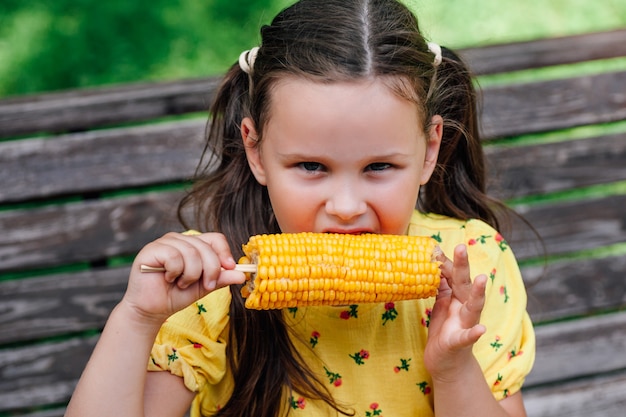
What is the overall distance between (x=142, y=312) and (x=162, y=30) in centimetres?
299

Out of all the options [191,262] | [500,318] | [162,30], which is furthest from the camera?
[162,30]

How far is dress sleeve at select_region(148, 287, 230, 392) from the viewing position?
2.15m

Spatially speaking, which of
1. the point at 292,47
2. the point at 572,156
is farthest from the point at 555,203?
the point at 292,47

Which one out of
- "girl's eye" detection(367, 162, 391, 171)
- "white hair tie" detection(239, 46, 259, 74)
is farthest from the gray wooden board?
"girl's eye" detection(367, 162, 391, 171)

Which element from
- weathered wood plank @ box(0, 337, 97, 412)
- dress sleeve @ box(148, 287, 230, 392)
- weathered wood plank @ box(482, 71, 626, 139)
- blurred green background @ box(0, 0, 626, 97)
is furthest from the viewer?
blurred green background @ box(0, 0, 626, 97)

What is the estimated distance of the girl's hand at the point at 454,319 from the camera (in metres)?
1.87

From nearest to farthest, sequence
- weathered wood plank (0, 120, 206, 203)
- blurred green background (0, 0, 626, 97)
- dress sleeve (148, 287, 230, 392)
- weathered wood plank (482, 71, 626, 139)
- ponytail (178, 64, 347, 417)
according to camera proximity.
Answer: dress sleeve (148, 287, 230, 392)
ponytail (178, 64, 347, 417)
weathered wood plank (0, 120, 206, 203)
weathered wood plank (482, 71, 626, 139)
blurred green background (0, 0, 626, 97)

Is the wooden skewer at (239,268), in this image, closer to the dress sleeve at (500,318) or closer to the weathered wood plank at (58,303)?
the dress sleeve at (500,318)

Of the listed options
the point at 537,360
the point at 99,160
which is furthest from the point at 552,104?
the point at 99,160

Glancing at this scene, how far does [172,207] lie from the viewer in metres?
2.90

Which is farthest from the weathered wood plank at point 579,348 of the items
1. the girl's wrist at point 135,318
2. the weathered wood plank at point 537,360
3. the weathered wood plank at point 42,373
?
the girl's wrist at point 135,318

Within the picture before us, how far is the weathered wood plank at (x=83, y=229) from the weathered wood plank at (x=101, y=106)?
25 centimetres

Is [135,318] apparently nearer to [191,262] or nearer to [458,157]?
[191,262]

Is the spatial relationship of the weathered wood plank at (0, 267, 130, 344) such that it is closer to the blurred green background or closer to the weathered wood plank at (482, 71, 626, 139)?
the weathered wood plank at (482, 71, 626, 139)
